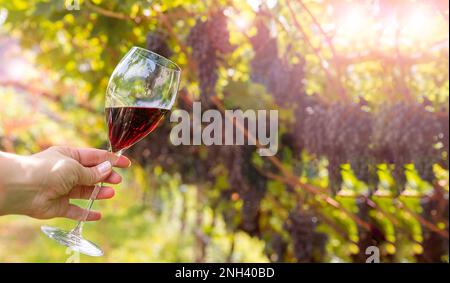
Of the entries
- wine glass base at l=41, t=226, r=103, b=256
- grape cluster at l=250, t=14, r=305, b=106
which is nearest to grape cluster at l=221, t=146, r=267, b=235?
grape cluster at l=250, t=14, r=305, b=106

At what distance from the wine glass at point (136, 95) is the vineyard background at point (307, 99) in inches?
31.0

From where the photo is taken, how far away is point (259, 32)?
230 centimetres

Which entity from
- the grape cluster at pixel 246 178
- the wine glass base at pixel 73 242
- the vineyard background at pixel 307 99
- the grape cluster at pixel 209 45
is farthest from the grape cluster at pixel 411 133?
the wine glass base at pixel 73 242

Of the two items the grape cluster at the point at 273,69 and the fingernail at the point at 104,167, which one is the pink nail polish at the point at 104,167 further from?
the grape cluster at the point at 273,69

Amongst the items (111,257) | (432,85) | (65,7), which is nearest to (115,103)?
(65,7)

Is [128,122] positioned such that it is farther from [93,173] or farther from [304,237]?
[304,237]

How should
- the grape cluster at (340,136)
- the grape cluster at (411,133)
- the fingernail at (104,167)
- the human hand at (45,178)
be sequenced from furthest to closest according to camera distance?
the grape cluster at (340,136), the grape cluster at (411,133), the fingernail at (104,167), the human hand at (45,178)

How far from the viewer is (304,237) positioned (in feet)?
8.70

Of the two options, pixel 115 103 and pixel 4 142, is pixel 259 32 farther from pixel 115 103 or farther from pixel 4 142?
pixel 4 142

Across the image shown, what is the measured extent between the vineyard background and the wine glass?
79cm

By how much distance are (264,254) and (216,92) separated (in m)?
0.94

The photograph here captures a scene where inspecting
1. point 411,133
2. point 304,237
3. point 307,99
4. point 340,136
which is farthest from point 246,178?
point 411,133

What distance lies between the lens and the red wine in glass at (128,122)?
123 centimetres

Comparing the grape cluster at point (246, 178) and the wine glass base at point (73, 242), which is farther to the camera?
the grape cluster at point (246, 178)
